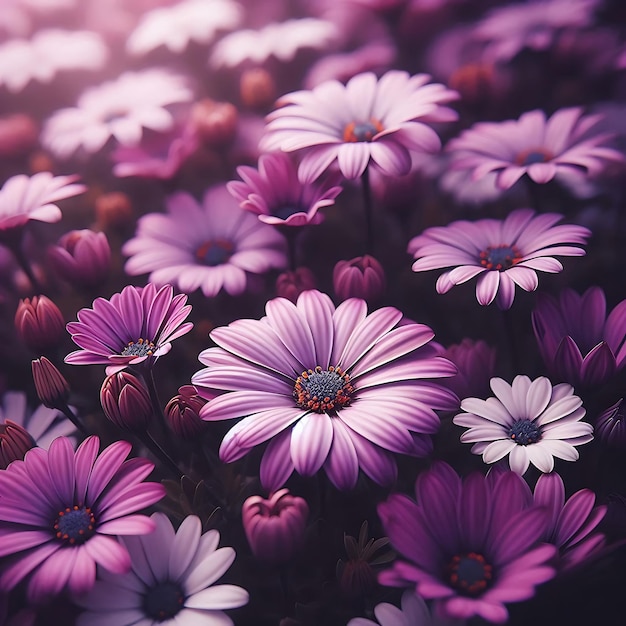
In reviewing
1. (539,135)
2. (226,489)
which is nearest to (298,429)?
(226,489)

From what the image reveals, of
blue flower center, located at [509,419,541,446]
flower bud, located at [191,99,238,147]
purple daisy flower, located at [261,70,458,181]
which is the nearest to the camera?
blue flower center, located at [509,419,541,446]

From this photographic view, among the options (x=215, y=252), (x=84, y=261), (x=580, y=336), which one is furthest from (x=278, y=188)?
(x=580, y=336)

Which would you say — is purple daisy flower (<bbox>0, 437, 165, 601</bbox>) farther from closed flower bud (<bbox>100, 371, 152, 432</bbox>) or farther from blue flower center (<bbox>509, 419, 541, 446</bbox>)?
blue flower center (<bbox>509, 419, 541, 446</bbox>)

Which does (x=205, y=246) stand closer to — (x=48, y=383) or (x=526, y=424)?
(x=48, y=383)

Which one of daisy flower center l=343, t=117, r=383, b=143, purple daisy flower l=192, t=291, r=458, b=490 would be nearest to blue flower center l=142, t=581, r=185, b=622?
purple daisy flower l=192, t=291, r=458, b=490

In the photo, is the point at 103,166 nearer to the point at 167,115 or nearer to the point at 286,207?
the point at 167,115

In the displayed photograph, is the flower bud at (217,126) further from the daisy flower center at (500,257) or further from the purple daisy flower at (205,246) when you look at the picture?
the daisy flower center at (500,257)
